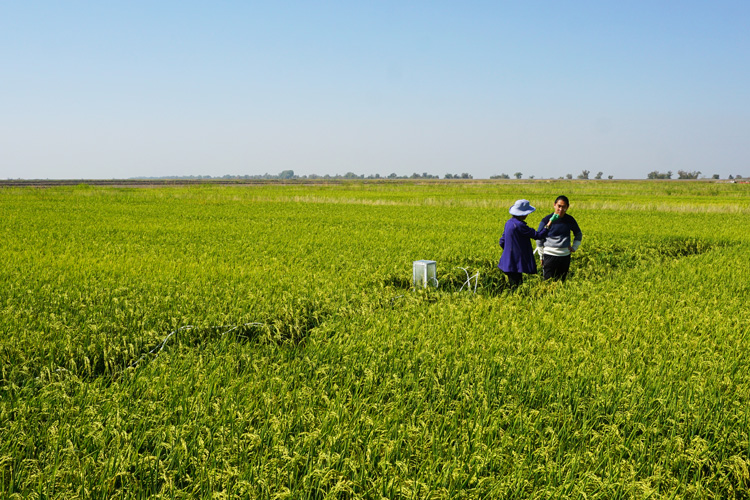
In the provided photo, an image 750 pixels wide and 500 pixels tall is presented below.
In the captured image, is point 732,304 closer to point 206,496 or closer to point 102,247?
point 206,496

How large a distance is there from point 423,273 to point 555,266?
7.16ft

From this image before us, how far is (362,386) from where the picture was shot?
3.98m

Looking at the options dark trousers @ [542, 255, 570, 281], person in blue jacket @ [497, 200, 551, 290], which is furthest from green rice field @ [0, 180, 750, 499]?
person in blue jacket @ [497, 200, 551, 290]

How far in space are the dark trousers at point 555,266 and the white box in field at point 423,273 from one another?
6.18 ft

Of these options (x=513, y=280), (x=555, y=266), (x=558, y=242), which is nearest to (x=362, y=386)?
(x=513, y=280)

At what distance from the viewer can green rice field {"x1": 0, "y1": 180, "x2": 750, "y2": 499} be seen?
271 cm

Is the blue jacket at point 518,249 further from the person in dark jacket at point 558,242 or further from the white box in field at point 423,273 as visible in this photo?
the white box in field at point 423,273

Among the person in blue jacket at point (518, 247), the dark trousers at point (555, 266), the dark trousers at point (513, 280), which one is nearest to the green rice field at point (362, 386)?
the dark trousers at point (513, 280)

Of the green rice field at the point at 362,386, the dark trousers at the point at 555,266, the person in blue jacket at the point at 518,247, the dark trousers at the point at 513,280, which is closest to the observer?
the green rice field at the point at 362,386

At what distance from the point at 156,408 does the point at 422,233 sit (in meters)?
11.8

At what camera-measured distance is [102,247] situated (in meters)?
11.3

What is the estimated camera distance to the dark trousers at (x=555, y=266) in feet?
27.5

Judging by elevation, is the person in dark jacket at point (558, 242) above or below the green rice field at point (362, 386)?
above

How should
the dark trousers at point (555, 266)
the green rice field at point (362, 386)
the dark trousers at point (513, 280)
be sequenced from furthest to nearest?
the dark trousers at point (555, 266), the dark trousers at point (513, 280), the green rice field at point (362, 386)
